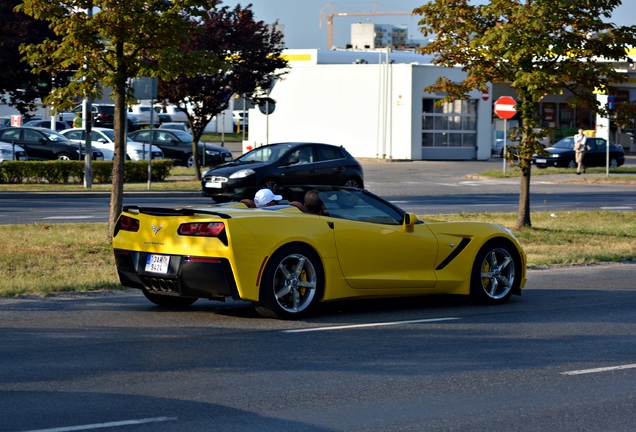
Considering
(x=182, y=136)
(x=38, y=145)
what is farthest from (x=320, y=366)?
(x=182, y=136)

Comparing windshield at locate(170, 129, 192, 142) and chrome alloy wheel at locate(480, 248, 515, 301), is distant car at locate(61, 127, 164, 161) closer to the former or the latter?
windshield at locate(170, 129, 192, 142)

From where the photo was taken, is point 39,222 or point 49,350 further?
point 39,222

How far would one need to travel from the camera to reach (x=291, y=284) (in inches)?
404

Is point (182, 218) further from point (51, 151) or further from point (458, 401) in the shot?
point (51, 151)

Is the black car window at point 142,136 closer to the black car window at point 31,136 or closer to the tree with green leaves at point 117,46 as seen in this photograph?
the black car window at point 31,136

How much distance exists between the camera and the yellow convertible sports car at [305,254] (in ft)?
32.8

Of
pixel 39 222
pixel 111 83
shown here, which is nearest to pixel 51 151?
pixel 39 222

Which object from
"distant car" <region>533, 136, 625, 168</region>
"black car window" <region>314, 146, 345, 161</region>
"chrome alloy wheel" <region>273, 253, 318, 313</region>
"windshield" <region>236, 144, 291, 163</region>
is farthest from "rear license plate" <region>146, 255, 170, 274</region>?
"distant car" <region>533, 136, 625, 168</region>

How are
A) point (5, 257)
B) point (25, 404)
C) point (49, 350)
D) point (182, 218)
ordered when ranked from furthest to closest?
1. point (5, 257)
2. point (182, 218)
3. point (49, 350)
4. point (25, 404)

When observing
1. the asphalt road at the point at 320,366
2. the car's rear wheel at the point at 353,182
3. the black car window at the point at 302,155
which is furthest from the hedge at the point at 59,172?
the asphalt road at the point at 320,366

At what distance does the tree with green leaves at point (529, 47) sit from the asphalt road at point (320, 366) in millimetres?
7812

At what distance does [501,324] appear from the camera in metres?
10.5

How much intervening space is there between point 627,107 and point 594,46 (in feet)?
4.72

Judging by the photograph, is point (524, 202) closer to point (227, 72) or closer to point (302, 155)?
point (302, 155)
